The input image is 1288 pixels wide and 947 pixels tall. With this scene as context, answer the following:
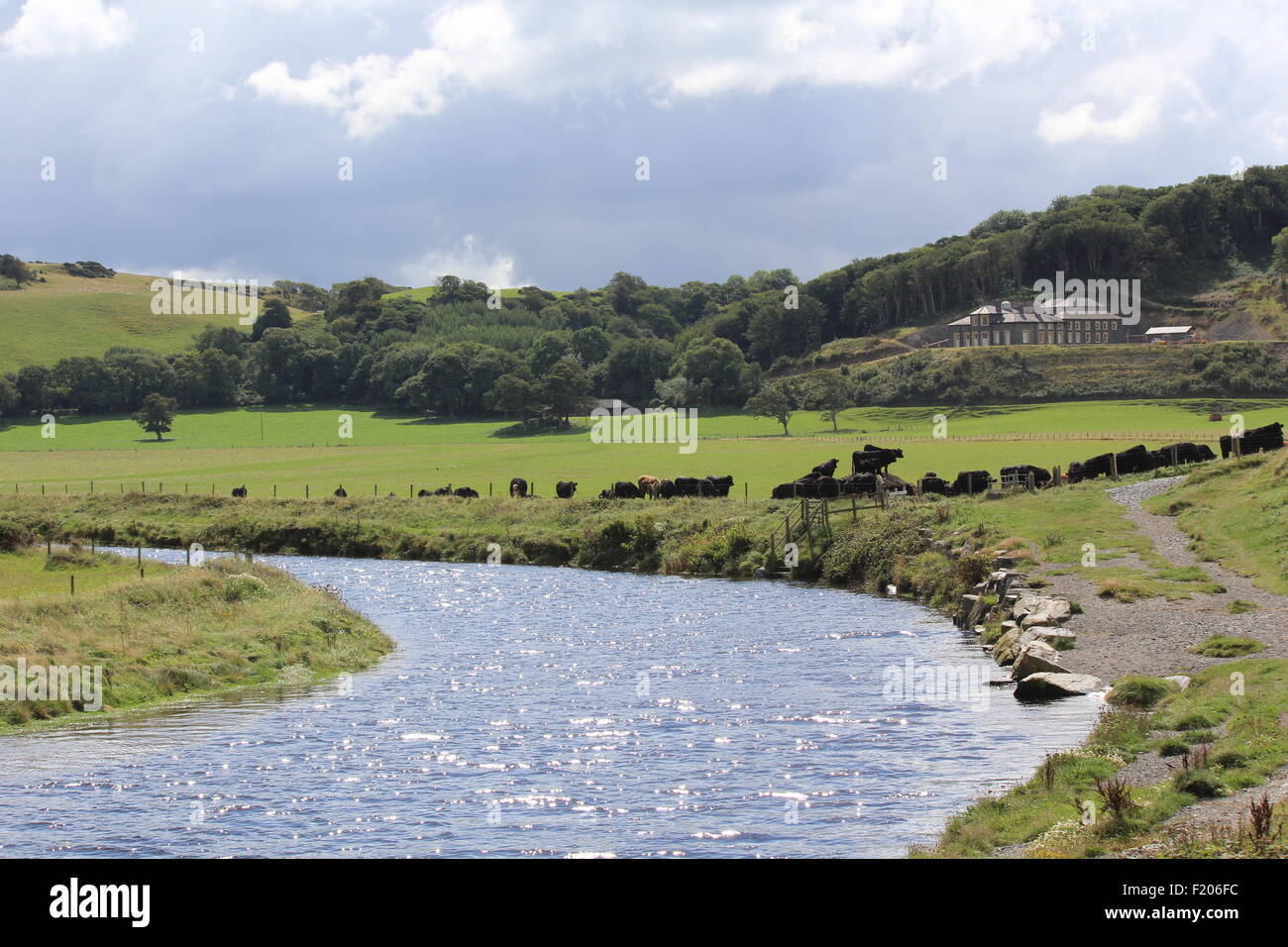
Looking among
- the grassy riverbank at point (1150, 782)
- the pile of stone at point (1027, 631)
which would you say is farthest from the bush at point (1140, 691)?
the pile of stone at point (1027, 631)

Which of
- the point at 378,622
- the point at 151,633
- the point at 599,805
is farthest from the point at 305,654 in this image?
the point at 599,805

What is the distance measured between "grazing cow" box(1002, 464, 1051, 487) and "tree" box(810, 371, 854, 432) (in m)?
75.7

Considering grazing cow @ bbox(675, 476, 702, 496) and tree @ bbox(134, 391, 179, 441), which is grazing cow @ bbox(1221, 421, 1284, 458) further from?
tree @ bbox(134, 391, 179, 441)

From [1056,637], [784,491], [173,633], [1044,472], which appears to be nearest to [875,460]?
[784,491]

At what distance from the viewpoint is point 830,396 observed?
152 m

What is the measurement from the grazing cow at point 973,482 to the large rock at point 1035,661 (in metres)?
36.5

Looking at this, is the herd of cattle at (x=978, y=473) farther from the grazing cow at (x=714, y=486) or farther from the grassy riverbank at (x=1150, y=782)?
the grassy riverbank at (x=1150, y=782)

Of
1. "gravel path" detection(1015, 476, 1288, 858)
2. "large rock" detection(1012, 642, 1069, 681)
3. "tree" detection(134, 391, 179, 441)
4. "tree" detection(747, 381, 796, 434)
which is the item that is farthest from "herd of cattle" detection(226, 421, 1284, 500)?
"tree" detection(134, 391, 179, 441)

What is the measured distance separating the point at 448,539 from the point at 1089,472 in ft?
110

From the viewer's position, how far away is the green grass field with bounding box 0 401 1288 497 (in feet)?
304

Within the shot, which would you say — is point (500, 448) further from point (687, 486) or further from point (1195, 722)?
A: point (1195, 722)

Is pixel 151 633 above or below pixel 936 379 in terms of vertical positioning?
below
